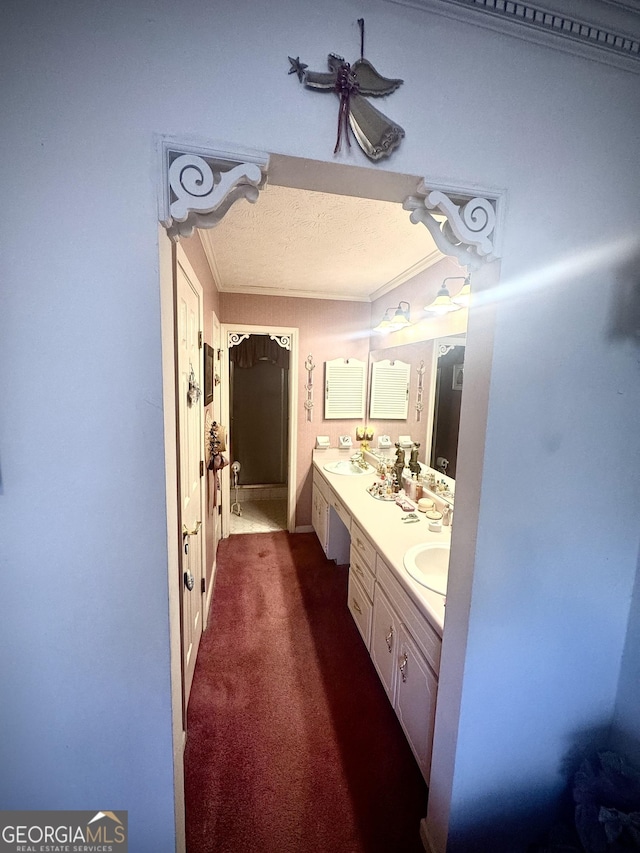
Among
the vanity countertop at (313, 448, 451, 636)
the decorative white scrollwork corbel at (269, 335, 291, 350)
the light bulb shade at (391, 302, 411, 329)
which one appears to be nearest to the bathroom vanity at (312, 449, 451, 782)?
the vanity countertop at (313, 448, 451, 636)

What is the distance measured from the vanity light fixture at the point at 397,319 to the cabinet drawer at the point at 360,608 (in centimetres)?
183

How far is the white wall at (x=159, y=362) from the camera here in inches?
26.3

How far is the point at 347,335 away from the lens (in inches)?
136

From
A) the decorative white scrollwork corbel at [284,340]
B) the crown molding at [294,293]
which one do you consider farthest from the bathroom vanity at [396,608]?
the crown molding at [294,293]

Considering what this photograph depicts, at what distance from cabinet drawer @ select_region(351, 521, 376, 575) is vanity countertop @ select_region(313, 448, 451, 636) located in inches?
2.5

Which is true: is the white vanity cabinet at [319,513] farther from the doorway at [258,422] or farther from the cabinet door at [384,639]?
the cabinet door at [384,639]

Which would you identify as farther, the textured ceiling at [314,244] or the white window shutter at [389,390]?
the white window shutter at [389,390]

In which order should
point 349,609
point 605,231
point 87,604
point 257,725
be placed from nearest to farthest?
1. point 87,604
2. point 605,231
3. point 257,725
4. point 349,609

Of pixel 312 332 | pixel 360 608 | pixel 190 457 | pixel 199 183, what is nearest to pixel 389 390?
pixel 312 332

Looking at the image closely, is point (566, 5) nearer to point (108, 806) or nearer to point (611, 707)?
point (611, 707)

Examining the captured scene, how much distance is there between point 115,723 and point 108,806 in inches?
9.3

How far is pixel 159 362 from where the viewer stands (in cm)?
73

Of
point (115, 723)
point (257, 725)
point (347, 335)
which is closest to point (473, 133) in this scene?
point (115, 723)

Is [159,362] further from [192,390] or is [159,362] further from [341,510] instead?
[341,510]
